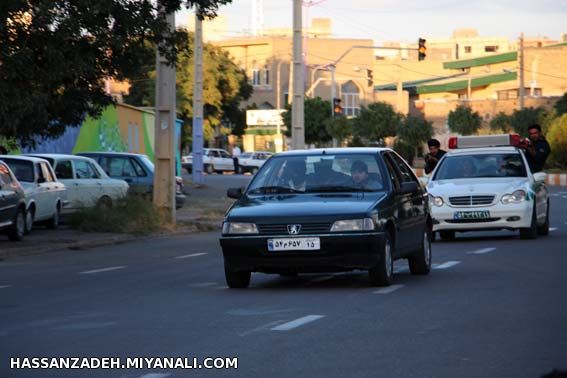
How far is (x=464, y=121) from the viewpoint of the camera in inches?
3383

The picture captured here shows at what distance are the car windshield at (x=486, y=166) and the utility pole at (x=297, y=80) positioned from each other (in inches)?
540

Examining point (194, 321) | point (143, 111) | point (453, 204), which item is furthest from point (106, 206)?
point (143, 111)

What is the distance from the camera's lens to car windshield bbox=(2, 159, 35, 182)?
88.2ft

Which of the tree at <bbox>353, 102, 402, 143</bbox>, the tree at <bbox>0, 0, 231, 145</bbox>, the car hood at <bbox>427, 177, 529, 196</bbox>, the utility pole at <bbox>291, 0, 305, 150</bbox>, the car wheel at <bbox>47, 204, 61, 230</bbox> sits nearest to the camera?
the tree at <bbox>0, 0, 231, 145</bbox>

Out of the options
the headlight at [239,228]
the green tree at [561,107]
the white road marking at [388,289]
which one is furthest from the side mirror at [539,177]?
the green tree at [561,107]

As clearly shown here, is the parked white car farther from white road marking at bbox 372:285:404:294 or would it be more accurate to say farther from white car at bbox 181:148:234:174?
white car at bbox 181:148:234:174

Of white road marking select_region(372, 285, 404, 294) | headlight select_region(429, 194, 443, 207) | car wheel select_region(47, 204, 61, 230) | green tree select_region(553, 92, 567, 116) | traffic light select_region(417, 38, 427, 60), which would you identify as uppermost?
traffic light select_region(417, 38, 427, 60)

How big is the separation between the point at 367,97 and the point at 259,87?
10749mm

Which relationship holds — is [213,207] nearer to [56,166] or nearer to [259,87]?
[56,166]

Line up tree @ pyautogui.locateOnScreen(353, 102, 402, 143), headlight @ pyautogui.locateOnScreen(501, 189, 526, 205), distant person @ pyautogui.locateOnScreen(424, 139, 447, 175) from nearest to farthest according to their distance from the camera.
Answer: headlight @ pyautogui.locateOnScreen(501, 189, 526, 205) < distant person @ pyautogui.locateOnScreen(424, 139, 447, 175) < tree @ pyautogui.locateOnScreen(353, 102, 402, 143)

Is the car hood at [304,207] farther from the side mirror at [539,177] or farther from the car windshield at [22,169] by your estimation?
the car windshield at [22,169]

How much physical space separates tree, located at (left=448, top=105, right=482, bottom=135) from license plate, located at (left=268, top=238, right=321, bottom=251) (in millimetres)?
72339

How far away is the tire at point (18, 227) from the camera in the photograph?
23.9m

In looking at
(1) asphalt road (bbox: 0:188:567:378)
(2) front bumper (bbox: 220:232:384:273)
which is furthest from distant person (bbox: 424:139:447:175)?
(2) front bumper (bbox: 220:232:384:273)
